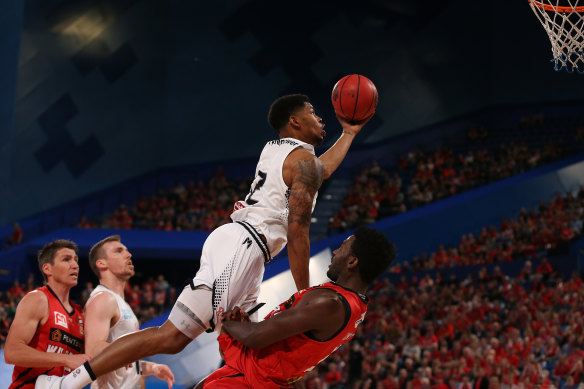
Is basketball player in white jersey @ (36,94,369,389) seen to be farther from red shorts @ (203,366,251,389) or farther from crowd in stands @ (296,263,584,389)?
crowd in stands @ (296,263,584,389)

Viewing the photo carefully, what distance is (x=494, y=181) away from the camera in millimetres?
18234

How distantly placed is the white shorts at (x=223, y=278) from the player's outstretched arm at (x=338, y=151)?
0.61 metres

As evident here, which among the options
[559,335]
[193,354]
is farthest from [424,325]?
[193,354]

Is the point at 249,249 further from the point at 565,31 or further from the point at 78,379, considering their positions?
the point at 565,31

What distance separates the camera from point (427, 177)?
19.4 metres

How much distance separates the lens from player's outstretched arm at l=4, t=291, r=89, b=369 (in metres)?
4.16

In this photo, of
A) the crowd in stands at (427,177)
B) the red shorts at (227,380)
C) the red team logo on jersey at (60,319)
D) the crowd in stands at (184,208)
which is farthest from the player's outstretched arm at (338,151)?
the crowd in stands at (184,208)

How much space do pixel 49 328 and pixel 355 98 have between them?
7.86ft

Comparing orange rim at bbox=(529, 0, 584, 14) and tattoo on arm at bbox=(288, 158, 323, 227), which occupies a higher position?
tattoo on arm at bbox=(288, 158, 323, 227)

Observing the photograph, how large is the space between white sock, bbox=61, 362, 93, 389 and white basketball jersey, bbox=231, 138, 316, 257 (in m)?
1.13

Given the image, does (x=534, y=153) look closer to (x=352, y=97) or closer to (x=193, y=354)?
(x=193, y=354)

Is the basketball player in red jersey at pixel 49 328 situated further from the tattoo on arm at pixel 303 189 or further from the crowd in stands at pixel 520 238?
the crowd in stands at pixel 520 238

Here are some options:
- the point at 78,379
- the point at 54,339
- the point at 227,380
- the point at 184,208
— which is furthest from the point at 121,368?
the point at 184,208

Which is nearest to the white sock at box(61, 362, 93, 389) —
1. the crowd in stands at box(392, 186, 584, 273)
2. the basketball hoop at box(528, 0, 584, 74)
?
the basketball hoop at box(528, 0, 584, 74)
